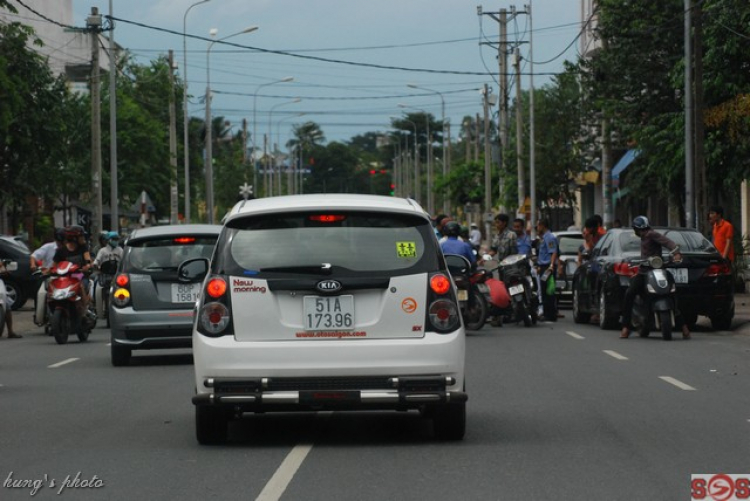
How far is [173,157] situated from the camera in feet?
190

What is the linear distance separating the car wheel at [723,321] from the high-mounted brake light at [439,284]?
14.2m

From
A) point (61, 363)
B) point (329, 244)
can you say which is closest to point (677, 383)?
point (329, 244)

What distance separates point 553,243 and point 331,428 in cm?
1510

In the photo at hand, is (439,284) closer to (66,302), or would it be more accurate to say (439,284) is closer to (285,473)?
(285,473)

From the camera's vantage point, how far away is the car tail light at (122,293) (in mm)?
17906

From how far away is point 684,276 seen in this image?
23000mm

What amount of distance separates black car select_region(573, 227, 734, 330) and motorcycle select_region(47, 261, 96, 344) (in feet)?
25.7

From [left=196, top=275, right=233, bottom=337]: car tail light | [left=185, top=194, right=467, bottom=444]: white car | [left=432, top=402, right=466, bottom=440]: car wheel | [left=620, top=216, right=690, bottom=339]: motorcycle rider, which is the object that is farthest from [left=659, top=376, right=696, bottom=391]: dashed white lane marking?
[left=196, top=275, right=233, bottom=337]: car tail light

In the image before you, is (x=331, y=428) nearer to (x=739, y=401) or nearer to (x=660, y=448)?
(x=660, y=448)

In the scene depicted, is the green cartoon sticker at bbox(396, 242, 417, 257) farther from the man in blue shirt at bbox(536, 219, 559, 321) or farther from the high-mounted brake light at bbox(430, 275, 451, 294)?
the man in blue shirt at bbox(536, 219, 559, 321)

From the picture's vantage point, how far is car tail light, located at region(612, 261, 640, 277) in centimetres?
2261

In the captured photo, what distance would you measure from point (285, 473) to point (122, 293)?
9.00m

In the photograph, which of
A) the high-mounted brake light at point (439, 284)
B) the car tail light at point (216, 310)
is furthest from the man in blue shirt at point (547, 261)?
the car tail light at point (216, 310)

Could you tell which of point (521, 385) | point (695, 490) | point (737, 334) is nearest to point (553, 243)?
point (737, 334)
